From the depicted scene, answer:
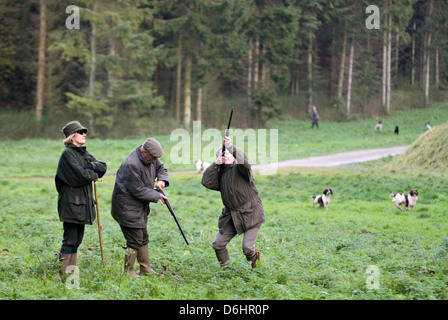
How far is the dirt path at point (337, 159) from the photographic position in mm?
27203

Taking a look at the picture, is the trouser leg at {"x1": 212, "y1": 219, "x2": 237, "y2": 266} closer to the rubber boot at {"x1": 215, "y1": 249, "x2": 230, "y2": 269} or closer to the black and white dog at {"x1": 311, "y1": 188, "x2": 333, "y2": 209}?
the rubber boot at {"x1": 215, "y1": 249, "x2": 230, "y2": 269}

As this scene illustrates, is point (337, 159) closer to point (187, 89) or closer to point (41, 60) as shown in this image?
point (187, 89)

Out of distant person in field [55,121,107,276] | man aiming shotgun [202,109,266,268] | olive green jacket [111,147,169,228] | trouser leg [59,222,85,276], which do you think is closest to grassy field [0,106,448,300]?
trouser leg [59,222,85,276]

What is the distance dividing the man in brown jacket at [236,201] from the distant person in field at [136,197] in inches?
33.6

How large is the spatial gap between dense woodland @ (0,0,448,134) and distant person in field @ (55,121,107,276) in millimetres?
29882

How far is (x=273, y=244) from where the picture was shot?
1127cm

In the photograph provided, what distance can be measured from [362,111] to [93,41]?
27.2 metres

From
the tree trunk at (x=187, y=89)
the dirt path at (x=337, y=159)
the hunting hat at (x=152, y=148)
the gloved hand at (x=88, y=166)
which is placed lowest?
the dirt path at (x=337, y=159)

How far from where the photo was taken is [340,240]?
473 inches

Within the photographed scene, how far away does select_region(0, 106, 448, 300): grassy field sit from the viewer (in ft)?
24.5

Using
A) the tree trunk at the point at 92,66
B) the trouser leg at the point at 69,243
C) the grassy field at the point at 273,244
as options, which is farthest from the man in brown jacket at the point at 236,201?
the tree trunk at the point at 92,66

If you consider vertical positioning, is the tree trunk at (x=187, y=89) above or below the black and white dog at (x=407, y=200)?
above

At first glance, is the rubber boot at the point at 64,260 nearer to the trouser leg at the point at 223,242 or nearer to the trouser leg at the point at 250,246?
the trouser leg at the point at 223,242
